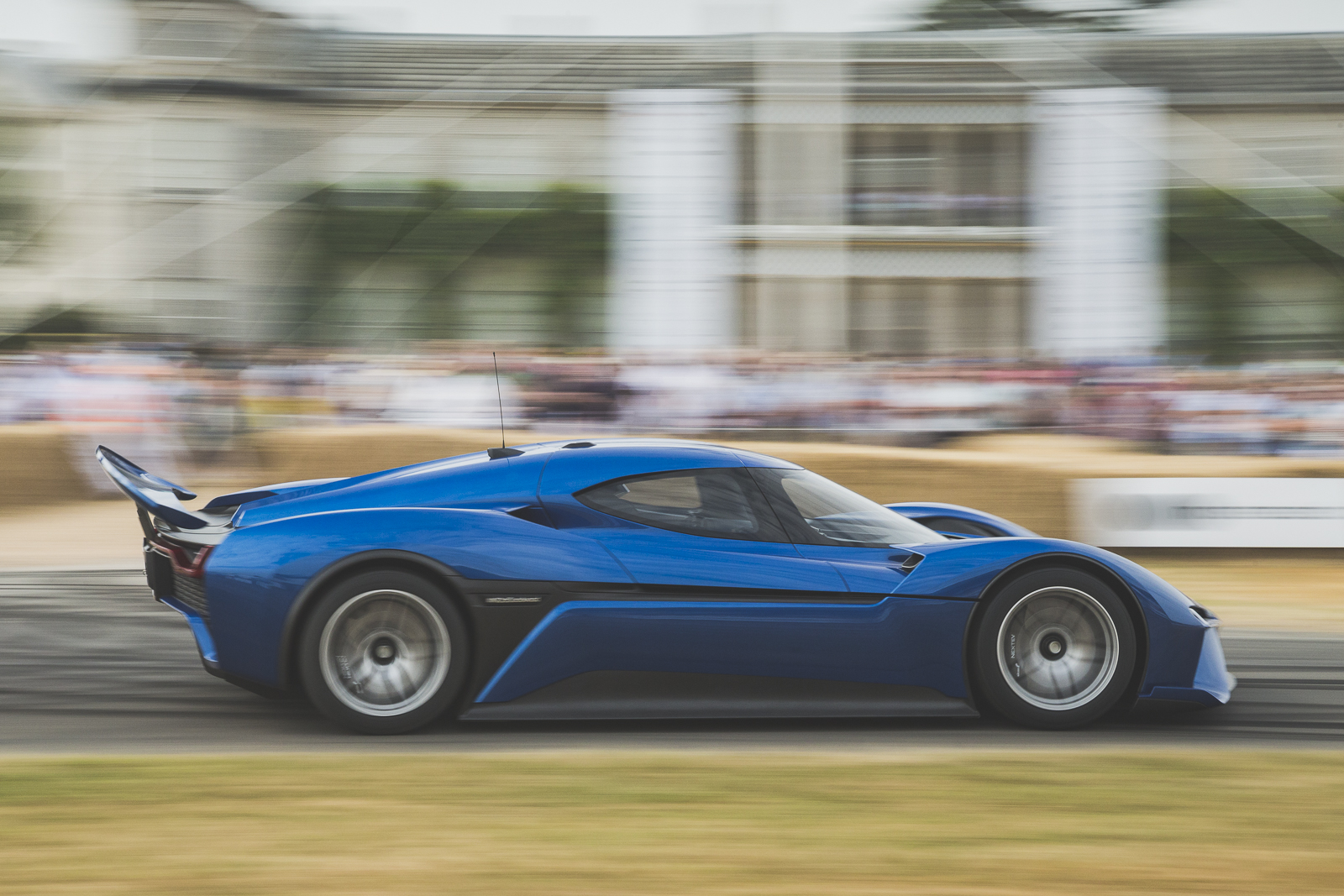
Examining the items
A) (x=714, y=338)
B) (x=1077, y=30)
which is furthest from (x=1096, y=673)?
(x=1077, y=30)

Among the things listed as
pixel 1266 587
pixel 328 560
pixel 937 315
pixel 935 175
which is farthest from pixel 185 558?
pixel 935 175

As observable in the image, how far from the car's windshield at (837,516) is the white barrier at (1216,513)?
5.06 metres

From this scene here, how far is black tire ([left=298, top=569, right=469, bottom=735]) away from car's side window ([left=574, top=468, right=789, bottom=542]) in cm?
66

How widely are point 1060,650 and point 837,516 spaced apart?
906 mm

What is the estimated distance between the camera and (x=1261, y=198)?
2438 centimetres

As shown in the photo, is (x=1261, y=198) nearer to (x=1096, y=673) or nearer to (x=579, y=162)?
(x=579, y=162)

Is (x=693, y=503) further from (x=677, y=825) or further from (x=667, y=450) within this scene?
(x=677, y=825)

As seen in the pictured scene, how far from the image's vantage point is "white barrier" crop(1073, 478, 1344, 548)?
31.2 ft

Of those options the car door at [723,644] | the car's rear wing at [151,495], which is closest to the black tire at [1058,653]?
the car door at [723,644]

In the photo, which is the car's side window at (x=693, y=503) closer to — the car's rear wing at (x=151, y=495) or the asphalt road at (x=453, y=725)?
the asphalt road at (x=453, y=725)

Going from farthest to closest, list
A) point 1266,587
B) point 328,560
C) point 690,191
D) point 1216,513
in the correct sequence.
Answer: point 690,191 < point 1216,513 < point 1266,587 < point 328,560

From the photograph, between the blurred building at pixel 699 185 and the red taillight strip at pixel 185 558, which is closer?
the red taillight strip at pixel 185 558

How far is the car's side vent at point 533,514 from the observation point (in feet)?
15.1

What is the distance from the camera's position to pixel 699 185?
2119 cm
